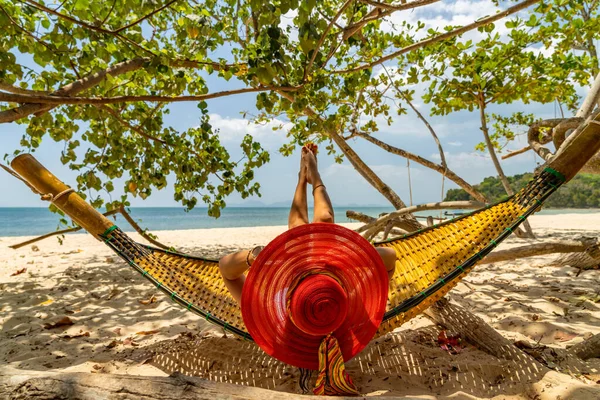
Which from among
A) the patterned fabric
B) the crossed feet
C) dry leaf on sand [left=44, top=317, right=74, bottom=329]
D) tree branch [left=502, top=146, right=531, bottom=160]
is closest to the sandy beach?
dry leaf on sand [left=44, top=317, right=74, bottom=329]

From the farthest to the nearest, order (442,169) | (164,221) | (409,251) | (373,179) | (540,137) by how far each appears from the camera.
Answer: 1. (164,221)
2. (442,169)
3. (373,179)
4. (540,137)
5. (409,251)

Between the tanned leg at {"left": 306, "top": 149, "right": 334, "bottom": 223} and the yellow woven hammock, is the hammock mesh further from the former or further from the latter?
the tanned leg at {"left": 306, "top": 149, "right": 334, "bottom": 223}

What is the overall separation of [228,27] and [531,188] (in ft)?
6.62

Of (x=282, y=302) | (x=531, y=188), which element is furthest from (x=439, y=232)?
(x=282, y=302)

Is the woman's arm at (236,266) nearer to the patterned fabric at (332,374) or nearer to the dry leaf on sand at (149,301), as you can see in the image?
the patterned fabric at (332,374)

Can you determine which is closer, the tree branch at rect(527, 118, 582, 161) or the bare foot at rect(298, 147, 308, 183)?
the bare foot at rect(298, 147, 308, 183)

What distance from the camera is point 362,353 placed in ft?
5.55

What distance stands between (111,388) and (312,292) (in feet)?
1.89

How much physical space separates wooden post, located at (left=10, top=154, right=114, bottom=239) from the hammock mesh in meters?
0.10

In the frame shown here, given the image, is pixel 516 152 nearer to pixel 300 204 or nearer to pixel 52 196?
pixel 300 204

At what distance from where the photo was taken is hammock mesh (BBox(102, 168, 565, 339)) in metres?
1.51

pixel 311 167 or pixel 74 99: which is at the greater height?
pixel 74 99

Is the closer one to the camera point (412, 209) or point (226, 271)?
point (226, 271)

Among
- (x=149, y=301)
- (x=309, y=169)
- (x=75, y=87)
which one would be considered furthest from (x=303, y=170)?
(x=149, y=301)
